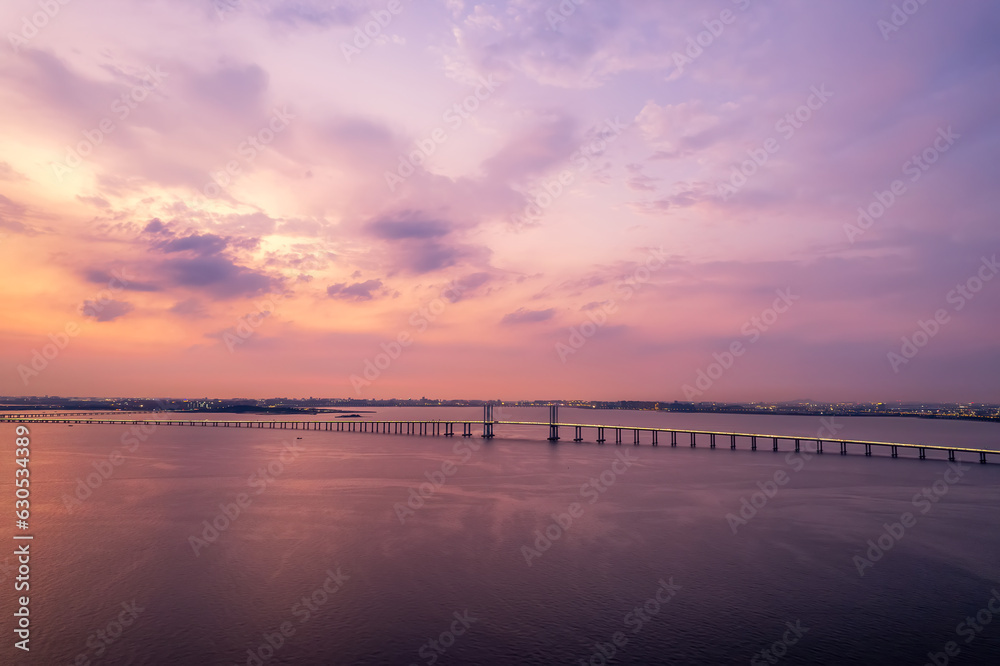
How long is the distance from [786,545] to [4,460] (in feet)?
420

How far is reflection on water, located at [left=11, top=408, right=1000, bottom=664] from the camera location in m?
29.8

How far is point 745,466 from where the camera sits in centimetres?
10775

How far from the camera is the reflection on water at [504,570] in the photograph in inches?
1173

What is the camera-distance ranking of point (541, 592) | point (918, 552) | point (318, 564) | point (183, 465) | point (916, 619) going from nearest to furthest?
point (916, 619) < point (541, 592) < point (318, 564) < point (918, 552) < point (183, 465)

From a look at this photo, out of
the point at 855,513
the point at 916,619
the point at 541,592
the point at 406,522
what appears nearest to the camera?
the point at 916,619

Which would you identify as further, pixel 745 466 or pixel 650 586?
pixel 745 466

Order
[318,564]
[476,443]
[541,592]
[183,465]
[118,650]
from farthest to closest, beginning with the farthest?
[476,443] < [183,465] < [318,564] < [541,592] < [118,650]

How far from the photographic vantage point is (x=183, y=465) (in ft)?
340

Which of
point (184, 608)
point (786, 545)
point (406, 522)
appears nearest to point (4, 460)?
point (406, 522)

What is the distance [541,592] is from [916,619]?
68.8 feet

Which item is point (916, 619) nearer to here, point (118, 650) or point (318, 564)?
point (318, 564)

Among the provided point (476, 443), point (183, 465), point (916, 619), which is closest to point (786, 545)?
point (916, 619)

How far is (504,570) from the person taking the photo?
41781 mm

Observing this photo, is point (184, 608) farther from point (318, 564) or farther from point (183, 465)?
point (183, 465)
